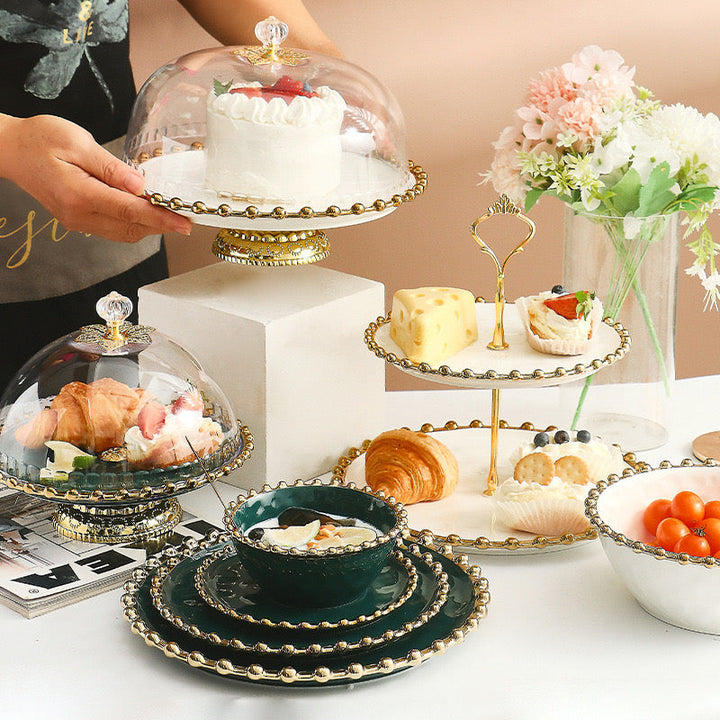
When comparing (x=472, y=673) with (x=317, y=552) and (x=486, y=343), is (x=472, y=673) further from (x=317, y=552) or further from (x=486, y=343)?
(x=486, y=343)

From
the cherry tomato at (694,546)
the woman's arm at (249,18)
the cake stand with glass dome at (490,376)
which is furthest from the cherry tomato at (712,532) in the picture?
the woman's arm at (249,18)

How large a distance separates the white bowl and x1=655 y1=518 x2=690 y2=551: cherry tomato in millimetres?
34

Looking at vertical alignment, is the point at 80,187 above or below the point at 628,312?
above

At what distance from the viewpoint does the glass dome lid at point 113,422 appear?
100 cm

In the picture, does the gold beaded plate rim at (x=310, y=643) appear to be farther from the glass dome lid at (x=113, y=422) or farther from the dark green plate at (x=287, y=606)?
the glass dome lid at (x=113, y=422)

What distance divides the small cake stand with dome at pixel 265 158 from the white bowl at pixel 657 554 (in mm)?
392

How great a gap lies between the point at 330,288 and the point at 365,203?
141 millimetres

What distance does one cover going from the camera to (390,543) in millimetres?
873

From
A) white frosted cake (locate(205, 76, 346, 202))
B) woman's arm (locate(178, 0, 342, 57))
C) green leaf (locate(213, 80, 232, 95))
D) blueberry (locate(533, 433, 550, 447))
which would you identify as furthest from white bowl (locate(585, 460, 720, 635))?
woman's arm (locate(178, 0, 342, 57))

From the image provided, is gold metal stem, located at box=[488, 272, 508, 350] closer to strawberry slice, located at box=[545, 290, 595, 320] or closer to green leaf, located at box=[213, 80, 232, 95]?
strawberry slice, located at box=[545, 290, 595, 320]

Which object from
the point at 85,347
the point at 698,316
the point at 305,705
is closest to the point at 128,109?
the point at 85,347

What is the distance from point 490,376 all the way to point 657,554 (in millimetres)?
258

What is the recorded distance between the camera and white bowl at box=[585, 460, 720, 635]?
87 cm

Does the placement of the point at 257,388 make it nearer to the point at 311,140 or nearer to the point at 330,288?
the point at 330,288
